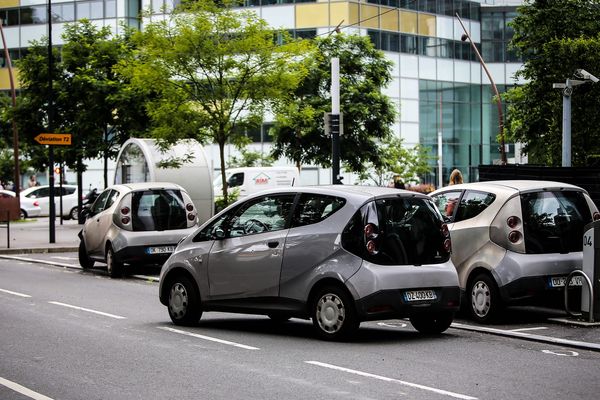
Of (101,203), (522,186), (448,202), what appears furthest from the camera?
(101,203)

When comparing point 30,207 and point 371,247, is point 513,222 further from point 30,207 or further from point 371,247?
point 30,207

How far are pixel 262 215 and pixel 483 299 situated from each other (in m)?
2.91

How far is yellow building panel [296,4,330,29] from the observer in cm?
5922

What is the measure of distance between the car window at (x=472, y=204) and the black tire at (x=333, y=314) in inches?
118

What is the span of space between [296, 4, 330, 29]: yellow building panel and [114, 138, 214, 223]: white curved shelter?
95.6 feet

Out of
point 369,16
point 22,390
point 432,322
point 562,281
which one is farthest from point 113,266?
point 369,16

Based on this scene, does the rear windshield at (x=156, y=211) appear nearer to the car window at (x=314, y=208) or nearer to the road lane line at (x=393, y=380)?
the car window at (x=314, y=208)

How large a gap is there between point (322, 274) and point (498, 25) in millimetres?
58437

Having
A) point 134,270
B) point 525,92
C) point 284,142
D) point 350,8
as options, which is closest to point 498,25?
point 350,8

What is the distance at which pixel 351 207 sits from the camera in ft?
37.1

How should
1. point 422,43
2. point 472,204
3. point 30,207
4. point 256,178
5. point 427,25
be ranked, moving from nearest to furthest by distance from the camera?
point 472,204 < point 256,178 < point 30,207 < point 422,43 < point 427,25

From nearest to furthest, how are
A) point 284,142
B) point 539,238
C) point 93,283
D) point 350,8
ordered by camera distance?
point 539,238 < point 93,283 < point 284,142 < point 350,8

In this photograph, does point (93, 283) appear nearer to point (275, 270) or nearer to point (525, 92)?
point (275, 270)

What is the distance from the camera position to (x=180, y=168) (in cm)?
3055
